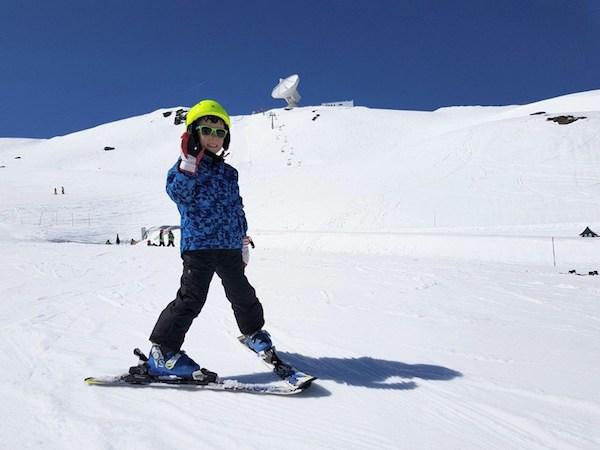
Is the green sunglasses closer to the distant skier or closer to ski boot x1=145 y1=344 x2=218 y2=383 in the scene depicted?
ski boot x1=145 y1=344 x2=218 y2=383

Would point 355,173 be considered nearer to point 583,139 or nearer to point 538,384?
point 583,139

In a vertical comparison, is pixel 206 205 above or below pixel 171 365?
above

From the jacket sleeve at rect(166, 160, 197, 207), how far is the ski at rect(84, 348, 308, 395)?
1130 millimetres

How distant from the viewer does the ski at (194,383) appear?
266 centimetres

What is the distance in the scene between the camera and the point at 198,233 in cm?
288

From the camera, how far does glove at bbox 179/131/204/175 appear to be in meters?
2.74

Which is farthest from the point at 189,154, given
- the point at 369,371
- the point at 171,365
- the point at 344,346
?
the point at 344,346

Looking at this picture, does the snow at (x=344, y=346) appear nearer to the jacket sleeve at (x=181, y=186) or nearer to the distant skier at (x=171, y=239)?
the jacket sleeve at (x=181, y=186)

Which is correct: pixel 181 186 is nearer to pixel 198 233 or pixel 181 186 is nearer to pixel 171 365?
pixel 198 233

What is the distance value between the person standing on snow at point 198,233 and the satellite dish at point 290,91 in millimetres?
95032

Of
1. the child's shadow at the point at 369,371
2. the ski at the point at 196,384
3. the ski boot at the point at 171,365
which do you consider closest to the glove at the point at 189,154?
the ski boot at the point at 171,365

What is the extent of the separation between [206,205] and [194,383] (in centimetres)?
117

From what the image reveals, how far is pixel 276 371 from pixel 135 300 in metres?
3.39

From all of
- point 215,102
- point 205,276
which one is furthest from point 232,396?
point 215,102
